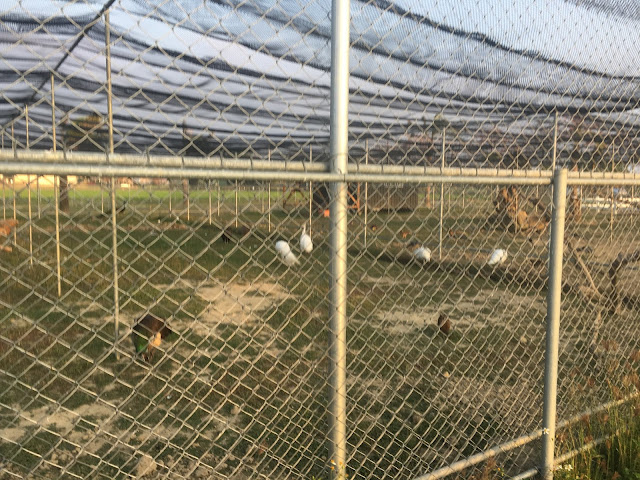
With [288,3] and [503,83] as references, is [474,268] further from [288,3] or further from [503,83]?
[288,3]

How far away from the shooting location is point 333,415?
198 cm

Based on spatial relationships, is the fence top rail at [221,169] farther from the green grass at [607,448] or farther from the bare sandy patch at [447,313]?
the bare sandy patch at [447,313]

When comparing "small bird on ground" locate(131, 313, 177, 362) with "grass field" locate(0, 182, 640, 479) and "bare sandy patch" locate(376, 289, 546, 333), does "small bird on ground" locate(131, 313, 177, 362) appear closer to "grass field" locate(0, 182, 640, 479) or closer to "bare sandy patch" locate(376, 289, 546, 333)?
"grass field" locate(0, 182, 640, 479)

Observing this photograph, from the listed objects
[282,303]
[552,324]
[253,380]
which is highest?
[552,324]

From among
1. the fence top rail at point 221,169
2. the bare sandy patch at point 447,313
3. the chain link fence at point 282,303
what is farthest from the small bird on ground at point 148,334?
the fence top rail at point 221,169

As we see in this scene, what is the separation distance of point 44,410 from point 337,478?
2.60m

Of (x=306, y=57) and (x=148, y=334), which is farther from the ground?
(x=306, y=57)

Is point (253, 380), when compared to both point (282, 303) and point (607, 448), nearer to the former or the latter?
point (282, 303)

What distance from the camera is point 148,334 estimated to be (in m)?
4.24

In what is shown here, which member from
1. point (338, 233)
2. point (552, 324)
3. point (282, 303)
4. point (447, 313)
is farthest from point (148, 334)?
point (447, 313)

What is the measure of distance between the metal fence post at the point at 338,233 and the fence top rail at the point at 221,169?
0.08 meters

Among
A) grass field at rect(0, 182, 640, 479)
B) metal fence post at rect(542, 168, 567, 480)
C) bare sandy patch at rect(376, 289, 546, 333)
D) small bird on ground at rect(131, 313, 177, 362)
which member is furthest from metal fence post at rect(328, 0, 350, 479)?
bare sandy patch at rect(376, 289, 546, 333)

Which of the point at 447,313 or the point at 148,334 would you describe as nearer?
the point at 148,334

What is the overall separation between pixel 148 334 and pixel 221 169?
2933 millimetres
